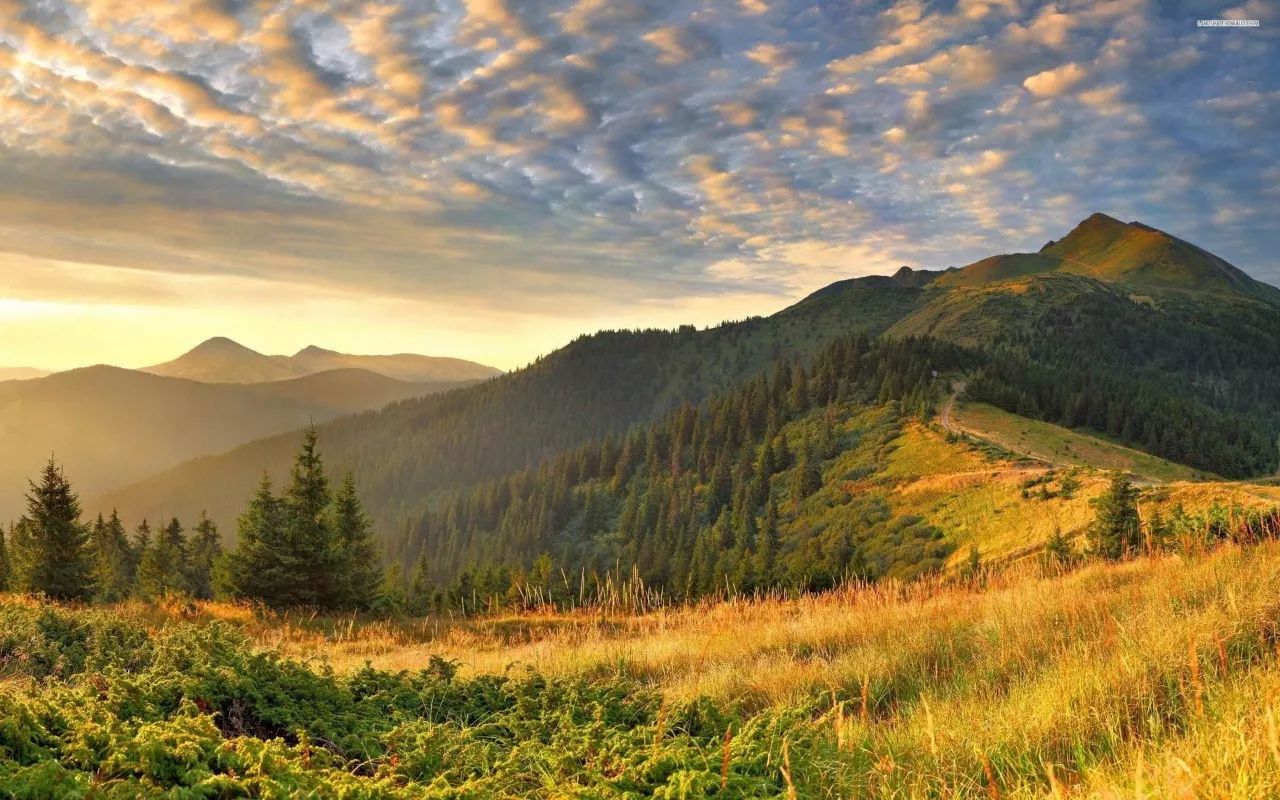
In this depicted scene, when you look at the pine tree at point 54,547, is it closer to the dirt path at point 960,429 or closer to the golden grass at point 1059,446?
the dirt path at point 960,429

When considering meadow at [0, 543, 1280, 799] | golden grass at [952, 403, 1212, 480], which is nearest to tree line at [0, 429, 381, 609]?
meadow at [0, 543, 1280, 799]

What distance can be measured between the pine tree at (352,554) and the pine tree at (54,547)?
37.3ft

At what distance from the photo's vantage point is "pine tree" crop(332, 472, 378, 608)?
26.3 meters

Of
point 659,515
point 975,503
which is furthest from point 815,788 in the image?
point 659,515

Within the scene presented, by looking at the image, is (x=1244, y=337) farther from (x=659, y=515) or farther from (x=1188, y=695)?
(x=1188, y=695)

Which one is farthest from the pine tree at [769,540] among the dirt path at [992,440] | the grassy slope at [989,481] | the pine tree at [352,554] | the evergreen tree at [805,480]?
the pine tree at [352,554]

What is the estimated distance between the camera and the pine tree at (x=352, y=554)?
1037 inches

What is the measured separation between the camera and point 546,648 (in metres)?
9.59

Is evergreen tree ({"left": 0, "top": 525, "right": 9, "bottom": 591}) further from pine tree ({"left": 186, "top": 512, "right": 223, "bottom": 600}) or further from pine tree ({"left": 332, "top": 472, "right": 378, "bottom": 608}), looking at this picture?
pine tree ({"left": 332, "top": 472, "right": 378, "bottom": 608})

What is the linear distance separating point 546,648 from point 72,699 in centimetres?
599

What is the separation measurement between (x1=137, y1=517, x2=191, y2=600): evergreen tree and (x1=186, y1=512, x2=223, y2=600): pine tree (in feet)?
3.29

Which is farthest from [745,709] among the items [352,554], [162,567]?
[162,567]

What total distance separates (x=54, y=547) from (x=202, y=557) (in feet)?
139

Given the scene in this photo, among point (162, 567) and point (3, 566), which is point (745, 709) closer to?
point (3, 566)
